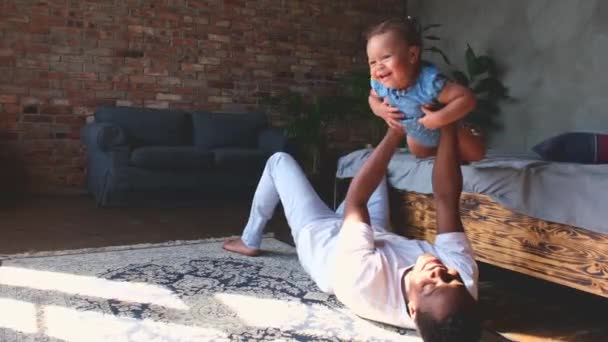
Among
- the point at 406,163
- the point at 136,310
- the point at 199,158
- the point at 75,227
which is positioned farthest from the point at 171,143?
the point at 136,310

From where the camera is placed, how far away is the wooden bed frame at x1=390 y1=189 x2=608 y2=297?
5.59 ft

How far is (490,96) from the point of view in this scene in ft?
16.9

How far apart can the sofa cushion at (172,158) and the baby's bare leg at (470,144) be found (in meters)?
2.78

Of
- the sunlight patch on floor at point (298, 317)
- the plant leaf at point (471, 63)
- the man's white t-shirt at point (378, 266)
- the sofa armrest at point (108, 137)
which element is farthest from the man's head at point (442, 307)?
the plant leaf at point (471, 63)

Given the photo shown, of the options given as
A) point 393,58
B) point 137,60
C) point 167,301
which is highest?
point 137,60

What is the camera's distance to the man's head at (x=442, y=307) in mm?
1334

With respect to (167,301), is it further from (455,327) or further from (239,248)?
(455,327)

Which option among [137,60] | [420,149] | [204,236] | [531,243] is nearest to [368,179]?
[420,149]

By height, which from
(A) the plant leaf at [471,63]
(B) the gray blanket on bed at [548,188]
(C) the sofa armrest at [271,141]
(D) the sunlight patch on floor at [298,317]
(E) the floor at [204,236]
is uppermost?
(A) the plant leaf at [471,63]

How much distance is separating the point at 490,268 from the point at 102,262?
184 cm

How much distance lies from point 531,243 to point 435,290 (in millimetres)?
682

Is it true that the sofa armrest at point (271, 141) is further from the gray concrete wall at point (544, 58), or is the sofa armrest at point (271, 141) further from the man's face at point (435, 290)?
the man's face at point (435, 290)

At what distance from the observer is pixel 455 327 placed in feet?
4.37

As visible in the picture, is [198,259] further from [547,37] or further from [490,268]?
[547,37]
